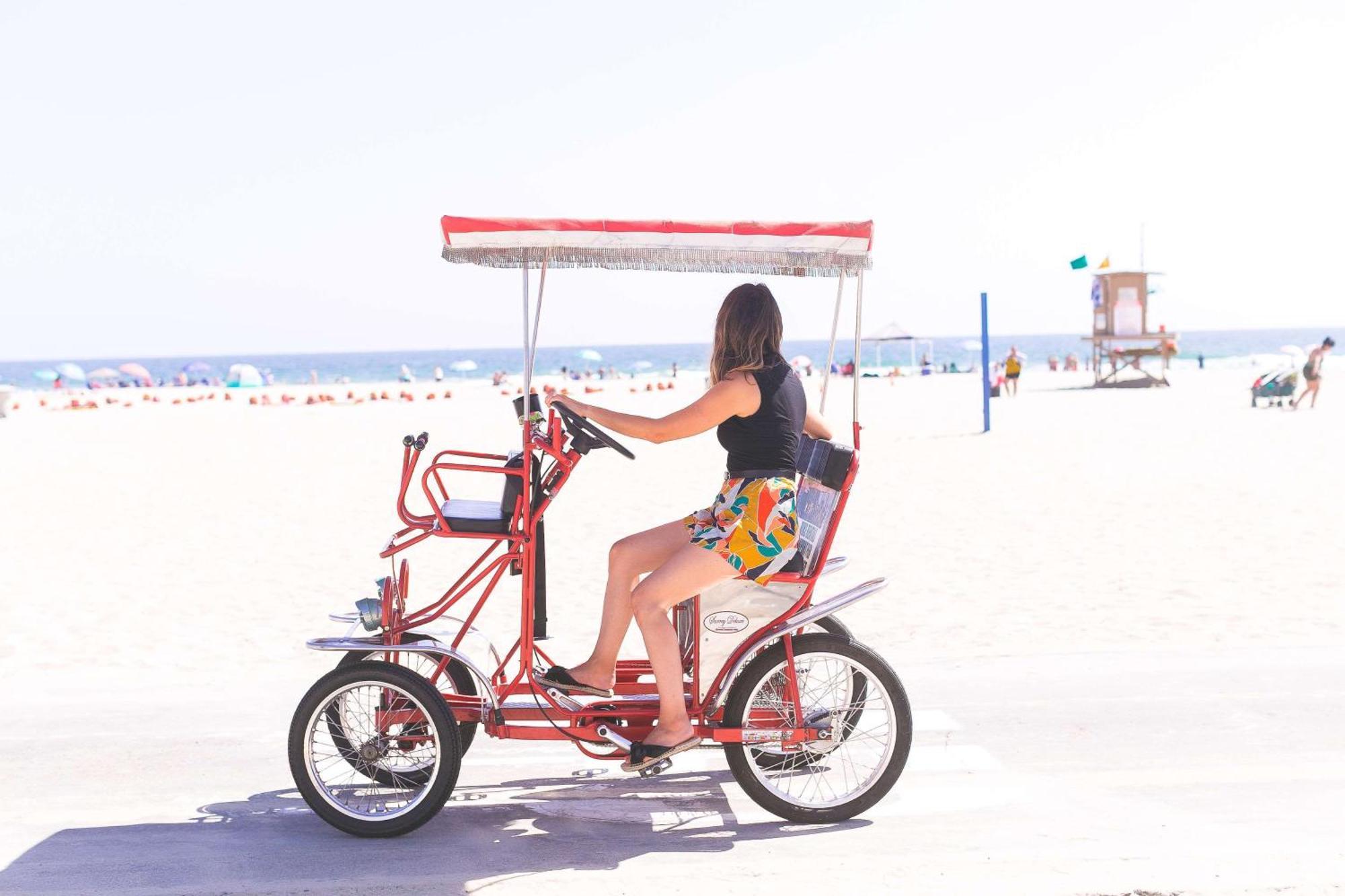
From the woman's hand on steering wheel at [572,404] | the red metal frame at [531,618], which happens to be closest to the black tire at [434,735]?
the red metal frame at [531,618]

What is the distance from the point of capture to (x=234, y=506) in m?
13.5

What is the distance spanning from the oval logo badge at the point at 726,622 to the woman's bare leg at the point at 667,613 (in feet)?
0.45

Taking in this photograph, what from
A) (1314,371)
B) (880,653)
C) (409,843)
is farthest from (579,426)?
(1314,371)

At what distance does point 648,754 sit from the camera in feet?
13.8

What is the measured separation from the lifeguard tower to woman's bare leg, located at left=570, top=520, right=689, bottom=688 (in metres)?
35.9

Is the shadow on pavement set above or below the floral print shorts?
below

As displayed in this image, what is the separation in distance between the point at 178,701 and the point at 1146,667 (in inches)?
186

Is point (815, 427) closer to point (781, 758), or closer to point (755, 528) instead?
point (755, 528)

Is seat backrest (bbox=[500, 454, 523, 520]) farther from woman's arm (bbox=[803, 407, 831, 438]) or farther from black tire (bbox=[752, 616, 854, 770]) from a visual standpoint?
black tire (bbox=[752, 616, 854, 770])

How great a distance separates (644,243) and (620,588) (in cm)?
124

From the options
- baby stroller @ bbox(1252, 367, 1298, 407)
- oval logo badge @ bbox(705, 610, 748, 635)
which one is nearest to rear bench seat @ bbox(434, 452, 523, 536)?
oval logo badge @ bbox(705, 610, 748, 635)

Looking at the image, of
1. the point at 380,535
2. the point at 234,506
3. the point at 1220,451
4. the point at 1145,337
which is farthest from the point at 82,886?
the point at 1145,337

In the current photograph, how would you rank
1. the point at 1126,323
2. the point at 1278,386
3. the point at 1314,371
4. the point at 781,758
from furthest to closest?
the point at 1126,323
the point at 1278,386
the point at 1314,371
the point at 781,758

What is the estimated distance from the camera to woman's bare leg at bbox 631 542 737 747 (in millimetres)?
4203
